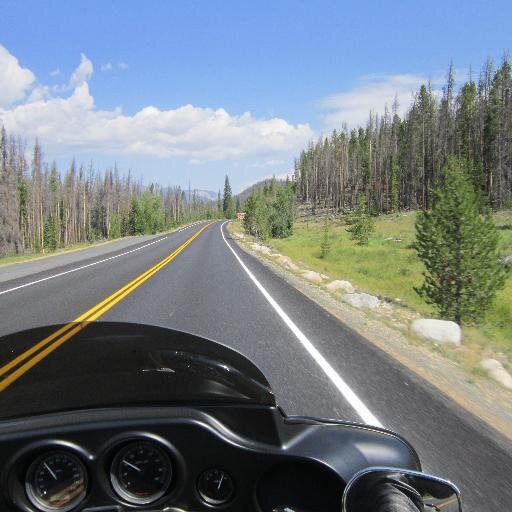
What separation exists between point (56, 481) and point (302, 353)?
5454 millimetres

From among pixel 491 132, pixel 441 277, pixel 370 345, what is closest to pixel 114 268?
pixel 441 277

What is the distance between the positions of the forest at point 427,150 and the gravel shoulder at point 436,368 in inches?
1603

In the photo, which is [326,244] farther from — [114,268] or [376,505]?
[376,505]

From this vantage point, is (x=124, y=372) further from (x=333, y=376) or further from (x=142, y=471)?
(x=333, y=376)

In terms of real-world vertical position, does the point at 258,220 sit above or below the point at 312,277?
above

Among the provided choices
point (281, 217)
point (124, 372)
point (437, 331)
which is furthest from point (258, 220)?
point (124, 372)

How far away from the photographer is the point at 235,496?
2029mm

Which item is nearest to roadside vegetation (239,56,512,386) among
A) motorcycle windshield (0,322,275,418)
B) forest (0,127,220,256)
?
motorcycle windshield (0,322,275,418)

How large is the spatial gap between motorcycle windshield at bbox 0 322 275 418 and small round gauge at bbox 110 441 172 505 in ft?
0.69

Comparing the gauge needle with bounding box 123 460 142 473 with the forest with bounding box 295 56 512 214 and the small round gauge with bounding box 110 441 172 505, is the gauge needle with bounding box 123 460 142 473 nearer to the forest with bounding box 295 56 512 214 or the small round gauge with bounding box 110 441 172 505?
the small round gauge with bounding box 110 441 172 505

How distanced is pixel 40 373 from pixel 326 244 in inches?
1548

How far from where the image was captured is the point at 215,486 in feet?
6.73

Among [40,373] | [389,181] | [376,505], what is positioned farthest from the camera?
[389,181]

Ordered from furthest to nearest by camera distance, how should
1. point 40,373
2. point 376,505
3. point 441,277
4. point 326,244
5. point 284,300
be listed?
point 326,244
point 441,277
point 284,300
point 40,373
point 376,505
